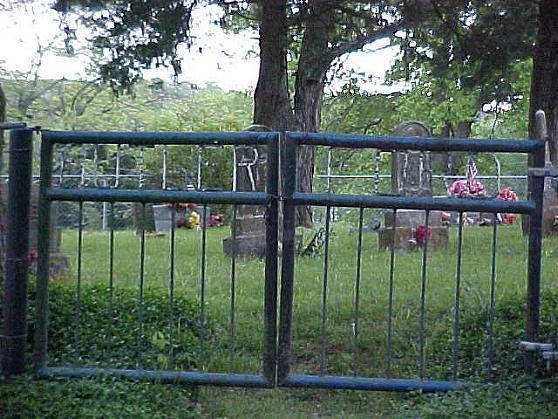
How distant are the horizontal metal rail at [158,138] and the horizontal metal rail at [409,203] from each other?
1.28ft

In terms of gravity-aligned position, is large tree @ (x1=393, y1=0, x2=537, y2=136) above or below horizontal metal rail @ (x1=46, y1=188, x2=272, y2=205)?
above

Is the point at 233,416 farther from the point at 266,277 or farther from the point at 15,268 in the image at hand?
the point at 15,268

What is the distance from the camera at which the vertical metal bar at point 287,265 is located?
5.10 m

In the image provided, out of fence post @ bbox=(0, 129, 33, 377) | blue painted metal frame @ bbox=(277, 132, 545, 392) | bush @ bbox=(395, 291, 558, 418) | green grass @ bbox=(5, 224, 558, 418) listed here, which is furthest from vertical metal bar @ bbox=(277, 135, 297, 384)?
fence post @ bbox=(0, 129, 33, 377)

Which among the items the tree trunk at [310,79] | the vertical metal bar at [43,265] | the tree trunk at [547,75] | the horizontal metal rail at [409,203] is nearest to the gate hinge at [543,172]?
the horizontal metal rail at [409,203]

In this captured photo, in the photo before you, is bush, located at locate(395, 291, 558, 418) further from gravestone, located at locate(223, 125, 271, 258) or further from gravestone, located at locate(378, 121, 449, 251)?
gravestone, located at locate(378, 121, 449, 251)

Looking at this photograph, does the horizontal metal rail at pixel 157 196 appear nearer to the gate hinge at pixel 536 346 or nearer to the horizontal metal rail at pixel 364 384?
the horizontal metal rail at pixel 364 384

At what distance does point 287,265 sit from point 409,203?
0.74 m

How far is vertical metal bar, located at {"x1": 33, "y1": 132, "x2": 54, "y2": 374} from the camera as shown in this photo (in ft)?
17.1

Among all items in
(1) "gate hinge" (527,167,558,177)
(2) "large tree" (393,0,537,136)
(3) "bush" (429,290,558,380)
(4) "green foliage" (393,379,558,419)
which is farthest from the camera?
(2) "large tree" (393,0,537,136)

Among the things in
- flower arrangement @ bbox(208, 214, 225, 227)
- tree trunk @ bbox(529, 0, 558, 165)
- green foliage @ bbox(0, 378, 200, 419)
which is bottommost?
green foliage @ bbox(0, 378, 200, 419)

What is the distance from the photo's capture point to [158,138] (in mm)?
5148

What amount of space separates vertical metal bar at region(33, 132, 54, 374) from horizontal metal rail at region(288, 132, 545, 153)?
4.49 ft

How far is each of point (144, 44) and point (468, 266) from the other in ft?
16.4
